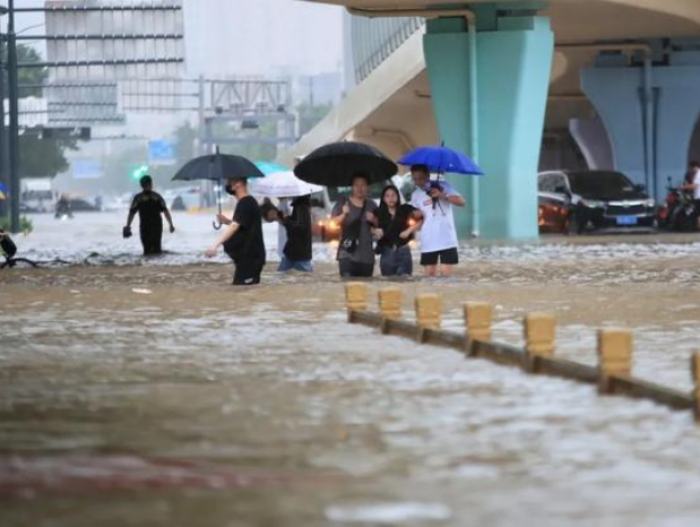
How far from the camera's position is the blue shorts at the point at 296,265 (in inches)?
1273

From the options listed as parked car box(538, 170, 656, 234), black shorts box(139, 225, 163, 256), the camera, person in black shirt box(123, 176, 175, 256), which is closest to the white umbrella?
the camera

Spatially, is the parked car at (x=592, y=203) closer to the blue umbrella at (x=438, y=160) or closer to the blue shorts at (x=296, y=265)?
the blue shorts at (x=296, y=265)

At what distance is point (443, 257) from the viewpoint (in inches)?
1163

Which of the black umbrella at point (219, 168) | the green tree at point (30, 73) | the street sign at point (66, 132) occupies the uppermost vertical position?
the green tree at point (30, 73)

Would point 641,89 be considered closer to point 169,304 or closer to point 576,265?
point 576,265

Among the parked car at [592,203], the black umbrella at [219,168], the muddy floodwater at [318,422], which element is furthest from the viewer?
the parked car at [592,203]

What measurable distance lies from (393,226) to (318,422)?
15905mm

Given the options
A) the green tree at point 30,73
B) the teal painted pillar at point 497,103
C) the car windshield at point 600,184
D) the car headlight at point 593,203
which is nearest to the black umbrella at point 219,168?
the teal painted pillar at point 497,103

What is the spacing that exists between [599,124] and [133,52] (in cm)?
1615

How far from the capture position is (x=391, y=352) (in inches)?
700

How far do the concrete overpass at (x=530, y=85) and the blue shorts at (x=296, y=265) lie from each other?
16791 millimetres

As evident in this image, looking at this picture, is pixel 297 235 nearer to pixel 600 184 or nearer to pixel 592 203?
pixel 592 203

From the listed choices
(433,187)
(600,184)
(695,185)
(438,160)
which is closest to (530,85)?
(600,184)

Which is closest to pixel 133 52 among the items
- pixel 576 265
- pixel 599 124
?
pixel 599 124
